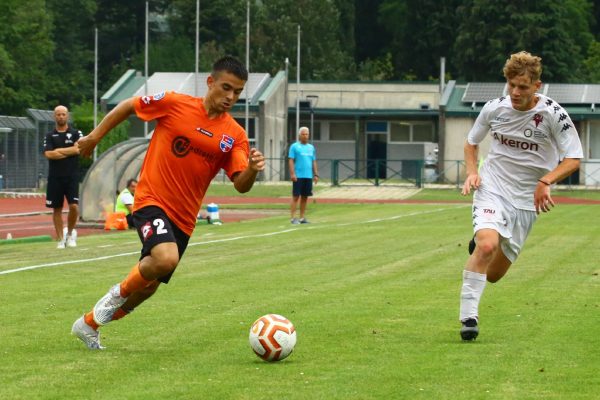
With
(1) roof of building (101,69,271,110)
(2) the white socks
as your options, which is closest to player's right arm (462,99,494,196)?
(2) the white socks

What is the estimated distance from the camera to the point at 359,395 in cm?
742

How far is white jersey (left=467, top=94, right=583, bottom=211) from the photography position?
10.3 meters

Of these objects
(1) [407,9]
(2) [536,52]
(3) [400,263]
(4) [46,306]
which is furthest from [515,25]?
(4) [46,306]

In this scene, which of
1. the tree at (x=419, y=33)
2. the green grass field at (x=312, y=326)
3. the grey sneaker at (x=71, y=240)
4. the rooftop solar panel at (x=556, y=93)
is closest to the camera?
the green grass field at (x=312, y=326)

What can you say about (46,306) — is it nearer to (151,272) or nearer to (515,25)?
(151,272)

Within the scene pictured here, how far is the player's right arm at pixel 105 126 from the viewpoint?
372 inches

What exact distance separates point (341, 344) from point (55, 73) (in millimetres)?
83461

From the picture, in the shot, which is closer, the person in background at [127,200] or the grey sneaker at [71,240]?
the grey sneaker at [71,240]

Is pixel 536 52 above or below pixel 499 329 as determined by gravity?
above

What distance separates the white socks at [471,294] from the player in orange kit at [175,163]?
1915 mm

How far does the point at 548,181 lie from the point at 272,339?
108 inches

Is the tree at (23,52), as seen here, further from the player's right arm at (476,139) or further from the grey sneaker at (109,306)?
the grey sneaker at (109,306)

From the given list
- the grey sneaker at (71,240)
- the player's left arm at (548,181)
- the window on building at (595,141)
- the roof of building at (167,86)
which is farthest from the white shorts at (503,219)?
the roof of building at (167,86)

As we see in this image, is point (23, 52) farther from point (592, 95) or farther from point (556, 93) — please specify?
point (592, 95)
